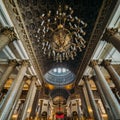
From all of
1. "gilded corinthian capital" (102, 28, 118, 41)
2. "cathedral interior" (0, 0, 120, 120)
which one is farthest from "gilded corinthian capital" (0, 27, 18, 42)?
"gilded corinthian capital" (102, 28, 118, 41)

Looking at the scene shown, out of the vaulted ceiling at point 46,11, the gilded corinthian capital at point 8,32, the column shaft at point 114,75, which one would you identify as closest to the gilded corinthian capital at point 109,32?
the vaulted ceiling at point 46,11

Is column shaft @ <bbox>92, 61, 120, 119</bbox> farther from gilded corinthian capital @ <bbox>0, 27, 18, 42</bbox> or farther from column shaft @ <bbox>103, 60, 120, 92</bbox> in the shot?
gilded corinthian capital @ <bbox>0, 27, 18, 42</bbox>

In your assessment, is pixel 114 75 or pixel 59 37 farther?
pixel 114 75

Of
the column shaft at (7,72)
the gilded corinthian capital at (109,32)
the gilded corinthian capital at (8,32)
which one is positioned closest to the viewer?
the gilded corinthian capital at (8,32)

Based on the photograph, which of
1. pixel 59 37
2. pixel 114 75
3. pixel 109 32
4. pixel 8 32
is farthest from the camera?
pixel 114 75

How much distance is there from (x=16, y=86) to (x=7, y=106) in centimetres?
134

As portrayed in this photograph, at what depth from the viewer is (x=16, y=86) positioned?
7.68m

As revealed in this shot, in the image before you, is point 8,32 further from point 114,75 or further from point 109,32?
point 114,75

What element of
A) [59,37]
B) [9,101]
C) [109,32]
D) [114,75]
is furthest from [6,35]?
[114,75]

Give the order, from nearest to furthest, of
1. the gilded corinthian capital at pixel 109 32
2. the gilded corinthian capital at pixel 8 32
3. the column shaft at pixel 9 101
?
the column shaft at pixel 9 101
the gilded corinthian capital at pixel 8 32
the gilded corinthian capital at pixel 109 32

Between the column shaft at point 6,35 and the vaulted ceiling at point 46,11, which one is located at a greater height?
the vaulted ceiling at point 46,11

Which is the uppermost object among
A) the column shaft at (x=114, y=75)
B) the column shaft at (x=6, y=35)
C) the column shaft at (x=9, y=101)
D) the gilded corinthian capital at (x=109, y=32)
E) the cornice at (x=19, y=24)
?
the cornice at (x=19, y=24)

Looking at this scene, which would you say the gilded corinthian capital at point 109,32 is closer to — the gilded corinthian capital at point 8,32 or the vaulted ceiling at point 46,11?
the vaulted ceiling at point 46,11

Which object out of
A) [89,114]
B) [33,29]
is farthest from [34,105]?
[33,29]
